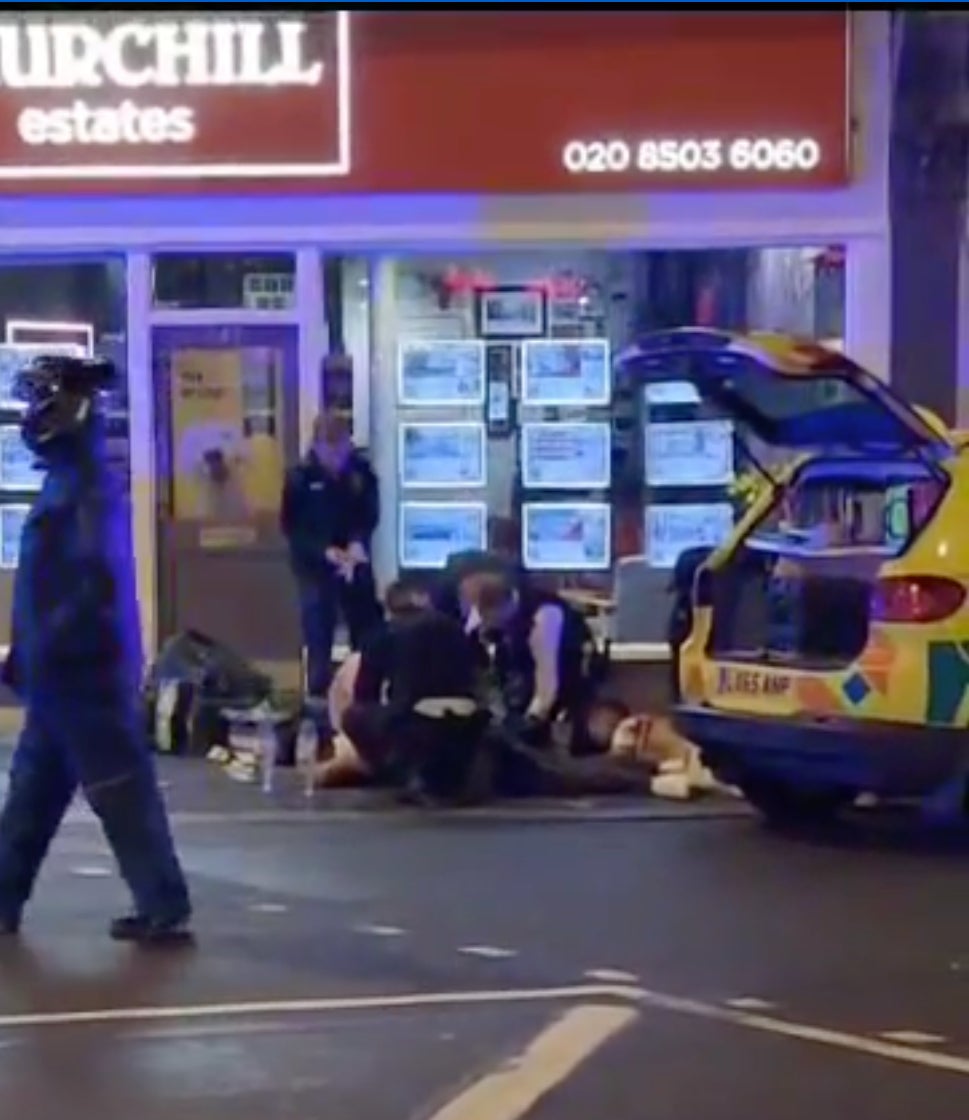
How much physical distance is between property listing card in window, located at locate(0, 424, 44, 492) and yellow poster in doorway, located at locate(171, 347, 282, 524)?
87 cm

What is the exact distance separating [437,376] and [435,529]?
2.91ft

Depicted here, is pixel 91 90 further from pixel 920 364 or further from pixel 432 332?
pixel 920 364

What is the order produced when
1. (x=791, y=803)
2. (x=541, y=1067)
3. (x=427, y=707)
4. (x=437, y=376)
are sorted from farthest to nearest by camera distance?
(x=437, y=376) → (x=427, y=707) → (x=791, y=803) → (x=541, y=1067)

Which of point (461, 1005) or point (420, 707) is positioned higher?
point (420, 707)

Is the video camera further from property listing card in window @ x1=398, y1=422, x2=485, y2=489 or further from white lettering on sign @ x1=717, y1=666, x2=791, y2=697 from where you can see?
property listing card in window @ x1=398, y1=422, x2=485, y2=489

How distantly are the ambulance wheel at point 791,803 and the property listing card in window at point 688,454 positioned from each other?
4025 mm

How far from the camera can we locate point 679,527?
16000 millimetres

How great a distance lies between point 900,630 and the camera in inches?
435

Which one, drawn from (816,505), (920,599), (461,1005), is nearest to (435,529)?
(816,505)

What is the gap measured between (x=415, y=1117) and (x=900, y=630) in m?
4.55

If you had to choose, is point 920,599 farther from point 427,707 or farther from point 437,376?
point 437,376

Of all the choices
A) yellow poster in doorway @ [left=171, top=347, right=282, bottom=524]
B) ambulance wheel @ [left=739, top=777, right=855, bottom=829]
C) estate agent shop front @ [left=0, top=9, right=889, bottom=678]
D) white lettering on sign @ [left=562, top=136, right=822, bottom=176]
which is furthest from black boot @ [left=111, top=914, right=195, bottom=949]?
white lettering on sign @ [left=562, top=136, right=822, bottom=176]

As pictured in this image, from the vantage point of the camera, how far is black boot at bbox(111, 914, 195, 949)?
9.41 metres

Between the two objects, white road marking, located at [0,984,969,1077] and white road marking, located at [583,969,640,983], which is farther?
white road marking, located at [583,969,640,983]
